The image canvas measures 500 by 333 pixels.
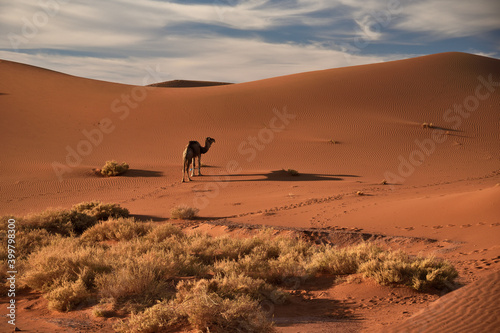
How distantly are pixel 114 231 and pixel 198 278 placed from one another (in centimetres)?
442

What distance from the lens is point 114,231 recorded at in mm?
10367

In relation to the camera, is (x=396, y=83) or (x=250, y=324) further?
(x=396, y=83)

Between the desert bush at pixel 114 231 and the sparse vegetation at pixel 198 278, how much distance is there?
169 centimetres

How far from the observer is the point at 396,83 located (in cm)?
3981

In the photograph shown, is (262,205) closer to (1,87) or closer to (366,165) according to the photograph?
(366,165)

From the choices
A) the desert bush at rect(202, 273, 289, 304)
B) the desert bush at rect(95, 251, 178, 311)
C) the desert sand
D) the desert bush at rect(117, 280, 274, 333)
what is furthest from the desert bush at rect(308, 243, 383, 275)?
the desert bush at rect(95, 251, 178, 311)

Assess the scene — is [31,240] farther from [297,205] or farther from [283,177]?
[283,177]

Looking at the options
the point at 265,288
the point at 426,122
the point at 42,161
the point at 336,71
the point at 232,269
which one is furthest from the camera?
the point at 336,71

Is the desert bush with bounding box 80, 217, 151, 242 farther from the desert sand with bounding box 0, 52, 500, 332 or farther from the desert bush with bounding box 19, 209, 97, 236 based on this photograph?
the desert sand with bounding box 0, 52, 500, 332

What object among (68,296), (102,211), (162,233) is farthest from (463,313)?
(102,211)

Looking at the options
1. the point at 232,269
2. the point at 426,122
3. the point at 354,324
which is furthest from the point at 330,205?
the point at 426,122

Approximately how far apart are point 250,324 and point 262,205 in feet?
32.0

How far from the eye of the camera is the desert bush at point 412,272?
5.96m

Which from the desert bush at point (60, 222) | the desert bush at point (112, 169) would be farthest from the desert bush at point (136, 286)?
the desert bush at point (112, 169)
